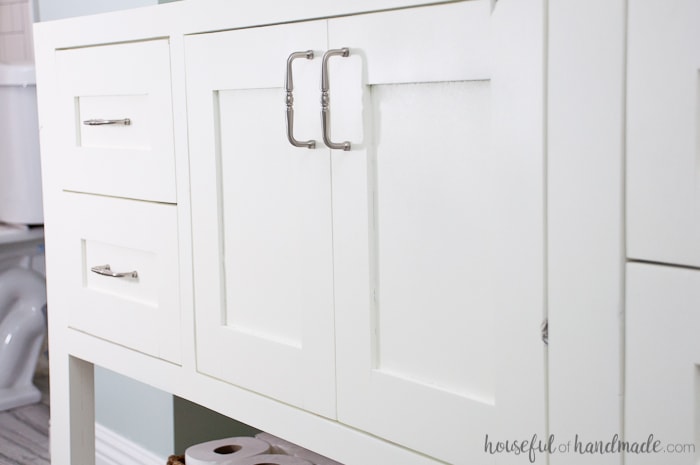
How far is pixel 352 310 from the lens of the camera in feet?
3.26

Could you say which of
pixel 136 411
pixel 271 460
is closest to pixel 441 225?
pixel 271 460

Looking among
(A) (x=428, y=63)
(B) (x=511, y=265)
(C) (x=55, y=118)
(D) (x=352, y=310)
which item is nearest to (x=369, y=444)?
(D) (x=352, y=310)

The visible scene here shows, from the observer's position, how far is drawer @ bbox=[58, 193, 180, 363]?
4.13 feet

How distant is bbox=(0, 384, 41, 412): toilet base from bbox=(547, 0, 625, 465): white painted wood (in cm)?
215

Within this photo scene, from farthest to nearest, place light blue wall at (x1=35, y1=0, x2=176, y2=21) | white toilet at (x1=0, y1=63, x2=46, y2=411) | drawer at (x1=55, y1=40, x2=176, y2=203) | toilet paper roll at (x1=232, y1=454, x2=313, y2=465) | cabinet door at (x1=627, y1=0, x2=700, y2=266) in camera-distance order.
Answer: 1. white toilet at (x1=0, y1=63, x2=46, y2=411)
2. light blue wall at (x1=35, y1=0, x2=176, y2=21)
3. toilet paper roll at (x1=232, y1=454, x2=313, y2=465)
4. drawer at (x1=55, y1=40, x2=176, y2=203)
5. cabinet door at (x1=627, y1=0, x2=700, y2=266)

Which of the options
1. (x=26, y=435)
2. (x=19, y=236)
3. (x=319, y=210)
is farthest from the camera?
(x=19, y=236)

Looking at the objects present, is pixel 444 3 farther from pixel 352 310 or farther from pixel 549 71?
pixel 352 310

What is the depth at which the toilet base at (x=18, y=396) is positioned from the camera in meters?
2.58

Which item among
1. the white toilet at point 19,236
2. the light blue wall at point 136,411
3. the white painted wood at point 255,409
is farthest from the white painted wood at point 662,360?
the white toilet at point 19,236

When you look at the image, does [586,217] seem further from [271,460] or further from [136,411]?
[136,411]

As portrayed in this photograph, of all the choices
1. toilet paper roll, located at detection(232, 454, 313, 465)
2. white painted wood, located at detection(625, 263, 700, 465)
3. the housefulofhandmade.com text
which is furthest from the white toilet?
white painted wood, located at detection(625, 263, 700, 465)

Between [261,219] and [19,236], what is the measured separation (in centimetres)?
162

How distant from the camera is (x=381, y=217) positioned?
37.7 inches

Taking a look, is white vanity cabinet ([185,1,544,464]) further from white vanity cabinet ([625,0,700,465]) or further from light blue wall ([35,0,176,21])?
light blue wall ([35,0,176,21])
